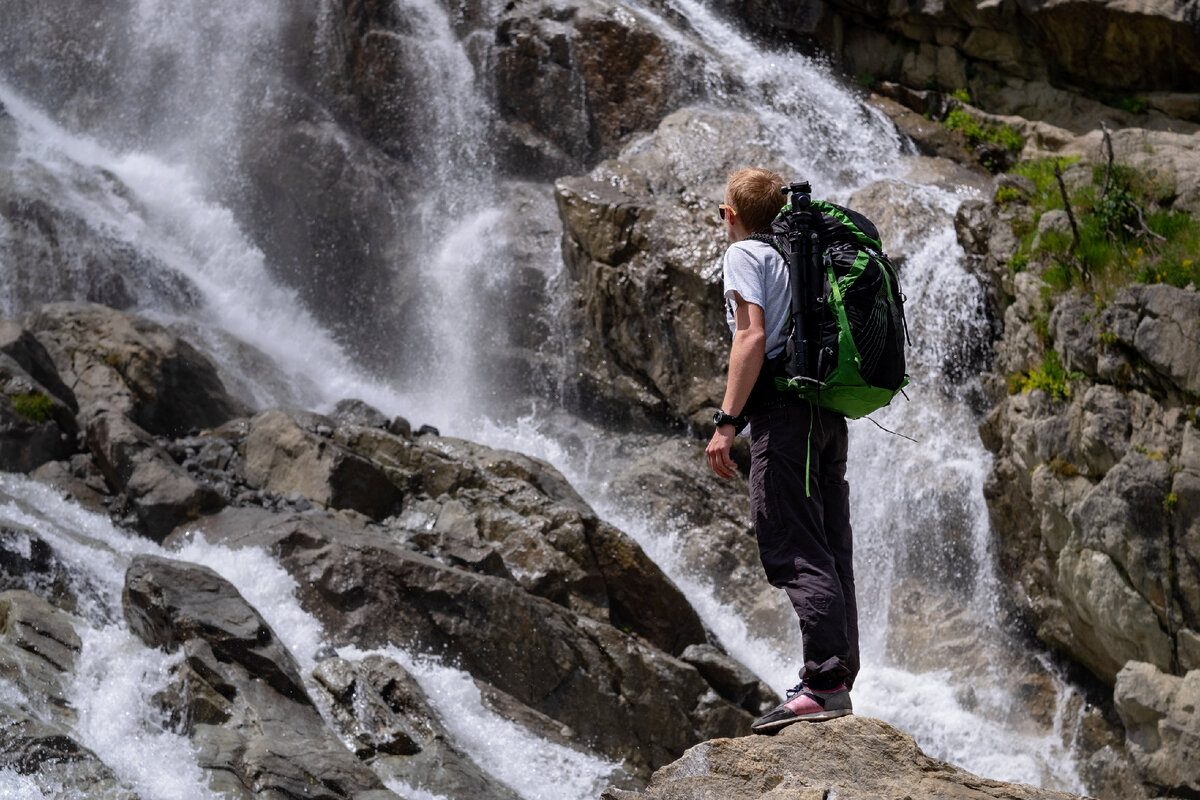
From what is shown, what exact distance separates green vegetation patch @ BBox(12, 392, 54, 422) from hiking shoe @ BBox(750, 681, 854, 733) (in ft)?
29.5

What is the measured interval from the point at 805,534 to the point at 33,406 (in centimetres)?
906

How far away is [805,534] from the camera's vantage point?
430cm

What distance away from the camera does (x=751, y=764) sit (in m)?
4.01

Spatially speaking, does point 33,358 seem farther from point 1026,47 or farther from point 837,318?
point 1026,47

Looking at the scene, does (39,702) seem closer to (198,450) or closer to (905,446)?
(198,450)

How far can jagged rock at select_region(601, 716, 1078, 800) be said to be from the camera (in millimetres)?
3877


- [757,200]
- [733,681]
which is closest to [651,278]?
[733,681]

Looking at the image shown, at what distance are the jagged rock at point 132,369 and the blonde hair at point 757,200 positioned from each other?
8659 mm

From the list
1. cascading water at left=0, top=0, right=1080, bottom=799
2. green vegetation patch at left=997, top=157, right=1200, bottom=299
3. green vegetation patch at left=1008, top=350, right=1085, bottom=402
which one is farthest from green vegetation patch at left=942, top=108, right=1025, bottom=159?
green vegetation patch at left=1008, top=350, right=1085, bottom=402

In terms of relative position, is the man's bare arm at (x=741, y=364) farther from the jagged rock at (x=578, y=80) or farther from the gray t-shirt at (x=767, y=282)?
the jagged rock at (x=578, y=80)

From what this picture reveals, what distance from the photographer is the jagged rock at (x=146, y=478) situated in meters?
10.2

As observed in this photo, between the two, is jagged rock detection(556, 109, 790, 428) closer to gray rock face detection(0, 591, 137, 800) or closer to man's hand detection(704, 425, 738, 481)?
gray rock face detection(0, 591, 137, 800)

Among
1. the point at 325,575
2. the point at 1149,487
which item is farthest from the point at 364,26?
the point at 1149,487

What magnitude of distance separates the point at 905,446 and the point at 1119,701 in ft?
13.1
